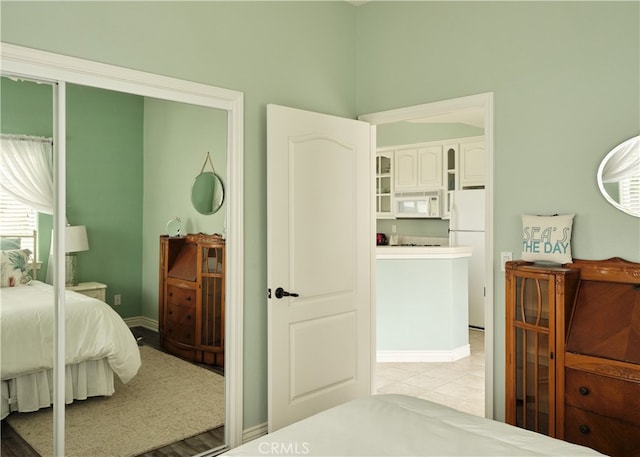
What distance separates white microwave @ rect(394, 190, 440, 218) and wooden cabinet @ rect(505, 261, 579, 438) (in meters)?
4.21

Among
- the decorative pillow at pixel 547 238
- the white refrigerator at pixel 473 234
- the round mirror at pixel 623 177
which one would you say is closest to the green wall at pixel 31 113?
the decorative pillow at pixel 547 238

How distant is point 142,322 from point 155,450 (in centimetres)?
71

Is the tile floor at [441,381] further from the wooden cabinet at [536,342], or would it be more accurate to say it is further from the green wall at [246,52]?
the green wall at [246,52]

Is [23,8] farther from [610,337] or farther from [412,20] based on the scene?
[610,337]

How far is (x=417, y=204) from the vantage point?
7.25 m

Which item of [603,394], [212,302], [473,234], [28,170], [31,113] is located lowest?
[603,394]

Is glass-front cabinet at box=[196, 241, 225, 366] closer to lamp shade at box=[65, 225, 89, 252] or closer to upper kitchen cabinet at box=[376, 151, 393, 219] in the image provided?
lamp shade at box=[65, 225, 89, 252]

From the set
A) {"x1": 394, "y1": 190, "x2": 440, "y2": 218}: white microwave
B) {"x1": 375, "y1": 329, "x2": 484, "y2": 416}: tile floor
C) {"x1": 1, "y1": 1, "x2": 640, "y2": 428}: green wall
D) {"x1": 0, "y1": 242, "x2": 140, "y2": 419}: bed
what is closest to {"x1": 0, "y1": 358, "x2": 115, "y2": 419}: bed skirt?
{"x1": 0, "y1": 242, "x2": 140, "y2": 419}: bed

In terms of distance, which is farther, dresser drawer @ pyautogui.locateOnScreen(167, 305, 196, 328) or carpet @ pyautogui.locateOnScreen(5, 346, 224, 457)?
dresser drawer @ pyautogui.locateOnScreen(167, 305, 196, 328)

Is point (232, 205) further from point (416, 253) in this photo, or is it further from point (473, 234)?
point (473, 234)

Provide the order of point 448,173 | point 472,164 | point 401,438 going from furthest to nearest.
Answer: point 448,173, point 472,164, point 401,438

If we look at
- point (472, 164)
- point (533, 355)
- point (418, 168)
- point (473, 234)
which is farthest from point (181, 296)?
point (418, 168)

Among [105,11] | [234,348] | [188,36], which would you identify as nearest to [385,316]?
[234,348]

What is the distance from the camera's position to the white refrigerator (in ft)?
21.3
